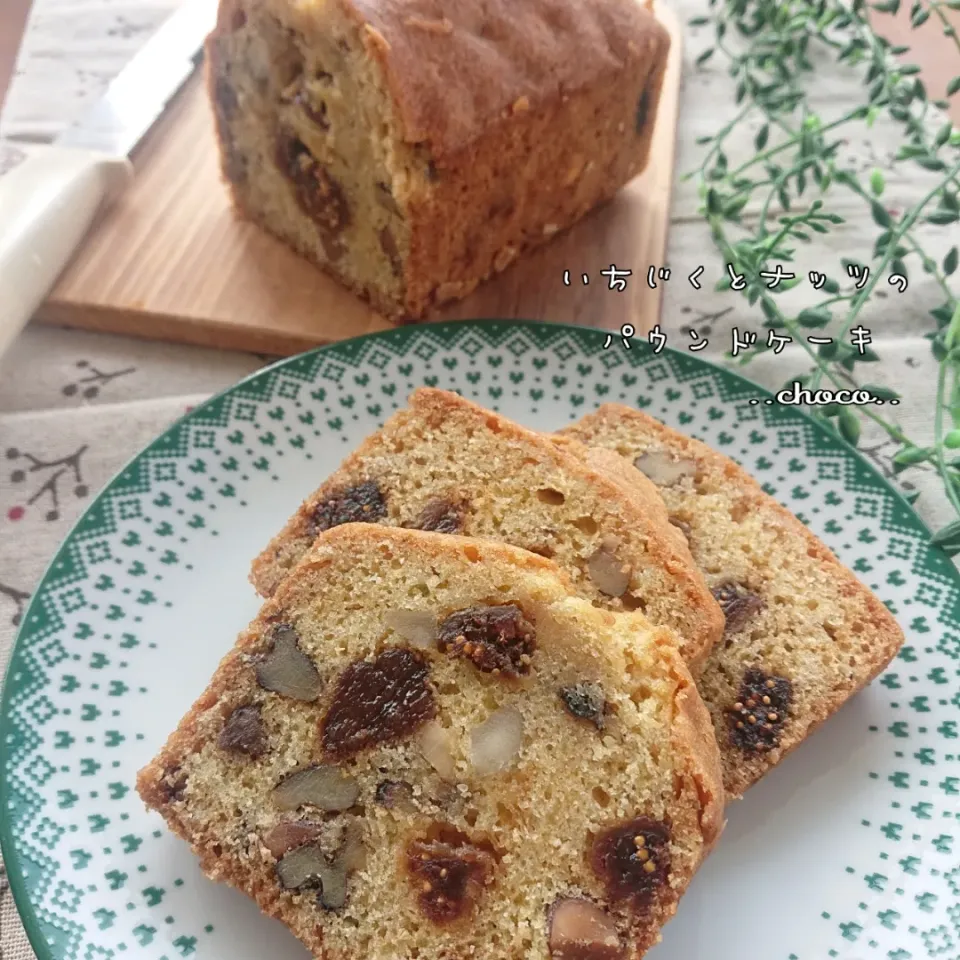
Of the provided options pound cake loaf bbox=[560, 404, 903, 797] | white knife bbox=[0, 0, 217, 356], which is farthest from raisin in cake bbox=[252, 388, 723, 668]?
white knife bbox=[0, 0, 217, 356]

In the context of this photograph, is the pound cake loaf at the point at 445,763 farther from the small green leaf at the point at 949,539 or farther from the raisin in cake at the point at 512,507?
the small green leaf at the point at 949,539

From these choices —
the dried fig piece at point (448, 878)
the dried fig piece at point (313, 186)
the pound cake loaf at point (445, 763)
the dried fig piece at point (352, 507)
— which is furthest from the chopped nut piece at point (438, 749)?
the dried fig piece at point (313, 186)

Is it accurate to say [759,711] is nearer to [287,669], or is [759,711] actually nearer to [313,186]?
[287,669]

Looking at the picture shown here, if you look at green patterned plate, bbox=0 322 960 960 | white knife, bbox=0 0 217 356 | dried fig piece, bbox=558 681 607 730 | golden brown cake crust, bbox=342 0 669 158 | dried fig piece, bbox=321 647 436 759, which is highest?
golden brown cake crust, bbox=342 0 669 158

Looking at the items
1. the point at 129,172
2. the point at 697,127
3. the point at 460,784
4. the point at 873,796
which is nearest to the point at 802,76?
the point at 697,127

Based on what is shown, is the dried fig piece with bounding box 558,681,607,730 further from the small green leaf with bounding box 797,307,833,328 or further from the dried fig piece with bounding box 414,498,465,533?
the small green leaf with bounding box 797,307,833,328

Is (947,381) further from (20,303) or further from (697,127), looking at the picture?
(20,303)
